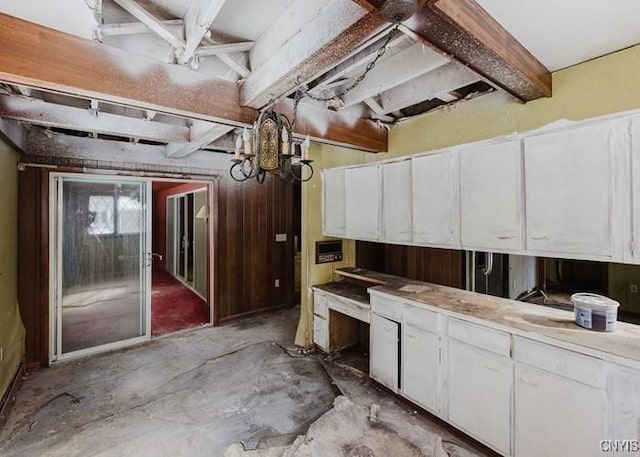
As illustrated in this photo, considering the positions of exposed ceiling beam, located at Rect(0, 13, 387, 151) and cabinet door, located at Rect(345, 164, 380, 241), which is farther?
cabinet door, located at Rect(345, 164, 380, 241)

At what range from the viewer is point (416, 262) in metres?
3.50

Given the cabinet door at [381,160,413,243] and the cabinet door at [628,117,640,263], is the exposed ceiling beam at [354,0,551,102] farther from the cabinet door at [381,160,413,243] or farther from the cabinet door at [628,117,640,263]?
the cabinet door at [381,160,413,243]

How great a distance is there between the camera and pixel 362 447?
2035 millimetres

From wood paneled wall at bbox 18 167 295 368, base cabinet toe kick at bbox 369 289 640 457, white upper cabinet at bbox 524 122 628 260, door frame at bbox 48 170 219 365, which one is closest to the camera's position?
base cabinet toe kick at bbox 369 289 640 457

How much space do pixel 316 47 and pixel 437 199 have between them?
1.57 m

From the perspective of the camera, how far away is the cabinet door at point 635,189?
1.56 m

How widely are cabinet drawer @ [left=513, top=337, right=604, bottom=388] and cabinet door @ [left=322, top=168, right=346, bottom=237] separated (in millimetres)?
1946

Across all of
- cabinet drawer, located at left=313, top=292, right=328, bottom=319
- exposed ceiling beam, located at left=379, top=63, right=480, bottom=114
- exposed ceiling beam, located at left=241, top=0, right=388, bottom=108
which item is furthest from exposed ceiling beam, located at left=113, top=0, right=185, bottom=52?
cabinet drawer, located at left=313, top=292, right=328, bottom=319

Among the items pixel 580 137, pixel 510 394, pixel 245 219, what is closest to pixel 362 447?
pixel 510 394

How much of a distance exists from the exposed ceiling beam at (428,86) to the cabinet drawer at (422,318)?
1642 millimetres

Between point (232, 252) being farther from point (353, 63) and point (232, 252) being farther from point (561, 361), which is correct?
point (561, 361)

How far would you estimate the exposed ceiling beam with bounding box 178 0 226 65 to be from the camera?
4.16 feet

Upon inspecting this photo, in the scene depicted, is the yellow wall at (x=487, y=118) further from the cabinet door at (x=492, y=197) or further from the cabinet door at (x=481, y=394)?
the cabinet door at (x=481, y=394)

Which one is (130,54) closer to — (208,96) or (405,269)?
(208,96)
